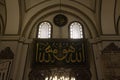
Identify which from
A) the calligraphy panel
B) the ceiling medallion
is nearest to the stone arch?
the ceiling medallion

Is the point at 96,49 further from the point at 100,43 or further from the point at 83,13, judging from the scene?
the point at 83,13

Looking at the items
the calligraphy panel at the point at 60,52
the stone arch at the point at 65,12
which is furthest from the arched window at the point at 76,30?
the calligraphy panel at the point at 60,52

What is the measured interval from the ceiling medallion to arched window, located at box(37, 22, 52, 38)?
1.18ft

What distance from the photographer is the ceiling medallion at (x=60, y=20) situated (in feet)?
28.1

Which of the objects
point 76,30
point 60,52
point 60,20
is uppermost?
point 60,20

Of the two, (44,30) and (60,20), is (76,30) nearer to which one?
(60,20)

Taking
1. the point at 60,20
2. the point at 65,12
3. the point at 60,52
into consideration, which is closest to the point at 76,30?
the point at 60,20

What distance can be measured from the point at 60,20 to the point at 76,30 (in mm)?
899

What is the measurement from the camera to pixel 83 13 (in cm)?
A: 871

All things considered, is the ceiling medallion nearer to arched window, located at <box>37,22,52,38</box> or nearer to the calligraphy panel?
arched window, located at <box>37,22,52,38</box>

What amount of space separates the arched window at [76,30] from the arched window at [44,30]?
1034 millimetres

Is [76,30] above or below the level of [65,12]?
below

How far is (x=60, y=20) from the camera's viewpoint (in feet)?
28.3

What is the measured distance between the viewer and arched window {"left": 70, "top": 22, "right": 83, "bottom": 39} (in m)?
8.34
